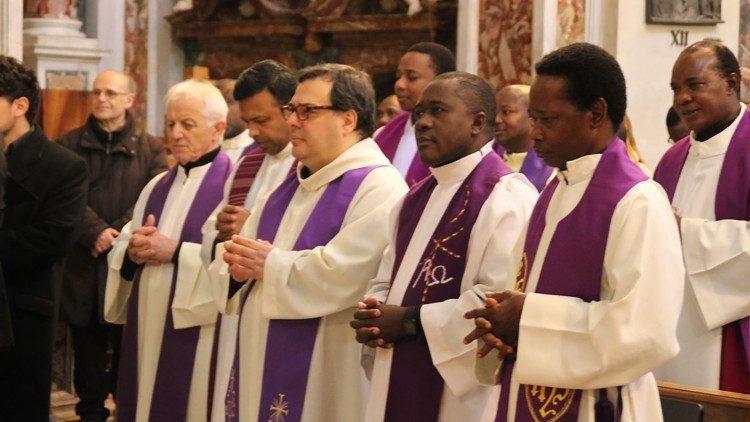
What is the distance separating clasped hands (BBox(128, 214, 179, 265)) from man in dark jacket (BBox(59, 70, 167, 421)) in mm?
1380

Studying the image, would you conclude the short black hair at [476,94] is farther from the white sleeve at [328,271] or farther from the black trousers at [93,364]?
the black trousers at [93,364]

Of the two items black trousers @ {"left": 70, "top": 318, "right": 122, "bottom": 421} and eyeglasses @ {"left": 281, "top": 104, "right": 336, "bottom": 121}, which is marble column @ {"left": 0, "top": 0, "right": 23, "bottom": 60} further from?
eyeglasses @ {"left": 281, "top": 104, "right": 336, "bottom": 121}

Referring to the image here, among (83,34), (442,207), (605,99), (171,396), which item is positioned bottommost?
(171,396)

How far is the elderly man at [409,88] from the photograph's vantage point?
5.83 meters

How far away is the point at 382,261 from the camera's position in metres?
4.19

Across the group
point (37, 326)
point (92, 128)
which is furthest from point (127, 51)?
point (37, 326)

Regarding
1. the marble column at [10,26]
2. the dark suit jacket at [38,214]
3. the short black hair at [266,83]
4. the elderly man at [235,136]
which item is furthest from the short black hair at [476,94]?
the marble column at [10,26]

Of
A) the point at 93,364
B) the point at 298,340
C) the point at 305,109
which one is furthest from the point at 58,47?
the point at 298,340

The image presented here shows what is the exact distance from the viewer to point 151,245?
17.8ft

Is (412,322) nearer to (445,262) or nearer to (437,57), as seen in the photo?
(445,262)

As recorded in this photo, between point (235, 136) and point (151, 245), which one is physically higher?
point (235, 136)

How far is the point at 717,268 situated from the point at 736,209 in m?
0.25

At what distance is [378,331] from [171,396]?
1.84 metres

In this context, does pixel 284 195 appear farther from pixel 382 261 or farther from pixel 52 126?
pixel 52 126
